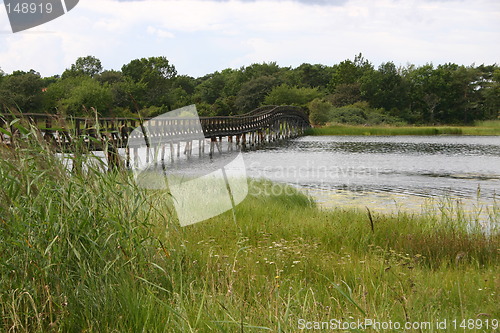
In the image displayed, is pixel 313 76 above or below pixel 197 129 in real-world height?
above

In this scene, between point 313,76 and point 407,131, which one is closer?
point 407,131

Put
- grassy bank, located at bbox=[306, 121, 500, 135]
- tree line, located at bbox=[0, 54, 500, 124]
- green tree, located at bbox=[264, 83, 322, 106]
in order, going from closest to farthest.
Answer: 1. grassy bank, located at bbox=[306, 121, 500, 135]
2. tree line, located at bbox=[0, 54, 500, 124]
3. green tree, located at bbox=[264, 83, 322, 106]

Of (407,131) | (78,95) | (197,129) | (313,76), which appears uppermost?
(313,76)

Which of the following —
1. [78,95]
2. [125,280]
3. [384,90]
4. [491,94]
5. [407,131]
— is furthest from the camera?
[384,90]

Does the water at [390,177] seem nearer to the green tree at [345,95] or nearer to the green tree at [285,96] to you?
the green tree at [285,96]

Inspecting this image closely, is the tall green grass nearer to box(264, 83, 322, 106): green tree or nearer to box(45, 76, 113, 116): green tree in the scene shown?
box(264, 83, 322, 106): green tree

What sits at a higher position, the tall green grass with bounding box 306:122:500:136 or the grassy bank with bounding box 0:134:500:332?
the grassy bank with bounding box 0:134:500:332

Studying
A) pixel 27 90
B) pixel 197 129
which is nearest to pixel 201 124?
pixel 197 129

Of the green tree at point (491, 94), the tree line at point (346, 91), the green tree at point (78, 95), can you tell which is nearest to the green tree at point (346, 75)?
the tree line at point (346, 91)

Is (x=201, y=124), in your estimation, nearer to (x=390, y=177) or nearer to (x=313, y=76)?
(x=390, y=177)

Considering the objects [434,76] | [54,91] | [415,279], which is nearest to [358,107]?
[434,76]

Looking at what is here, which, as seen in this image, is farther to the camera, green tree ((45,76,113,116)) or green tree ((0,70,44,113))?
green tree ((45,76,113,116))

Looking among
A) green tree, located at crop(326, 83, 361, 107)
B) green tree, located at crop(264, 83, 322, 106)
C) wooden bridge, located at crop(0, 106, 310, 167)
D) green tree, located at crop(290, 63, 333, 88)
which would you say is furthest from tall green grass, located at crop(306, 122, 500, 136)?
green tree, located at crop(290, 63, 333, 88)

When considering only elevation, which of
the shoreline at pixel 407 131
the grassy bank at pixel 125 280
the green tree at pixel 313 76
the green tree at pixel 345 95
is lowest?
the shoreline at pixel 407 131
